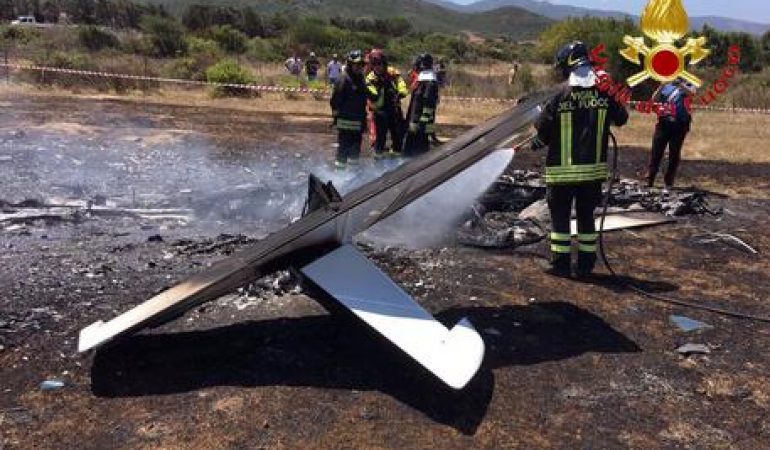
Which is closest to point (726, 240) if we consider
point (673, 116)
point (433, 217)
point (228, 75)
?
point (673, 116)

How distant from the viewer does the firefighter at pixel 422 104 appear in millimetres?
9312

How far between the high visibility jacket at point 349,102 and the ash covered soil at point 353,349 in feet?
4.99

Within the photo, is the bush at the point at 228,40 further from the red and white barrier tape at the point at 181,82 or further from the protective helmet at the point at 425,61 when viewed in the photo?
the protective helmet at the point at 425,61

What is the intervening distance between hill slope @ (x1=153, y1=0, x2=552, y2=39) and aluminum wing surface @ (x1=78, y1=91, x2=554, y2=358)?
116 m

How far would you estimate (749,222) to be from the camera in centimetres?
775

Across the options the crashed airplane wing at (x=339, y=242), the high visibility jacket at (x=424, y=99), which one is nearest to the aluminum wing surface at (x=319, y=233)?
the crashed airplane wing at (x=339, y=242)

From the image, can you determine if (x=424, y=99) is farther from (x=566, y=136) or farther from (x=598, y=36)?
(x=598, y=36)

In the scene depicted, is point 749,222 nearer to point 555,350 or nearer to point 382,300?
point 555,350

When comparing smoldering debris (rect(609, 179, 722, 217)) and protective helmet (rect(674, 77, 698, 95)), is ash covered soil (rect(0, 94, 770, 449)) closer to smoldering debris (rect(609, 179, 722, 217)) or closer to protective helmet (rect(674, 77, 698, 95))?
smoldering debris (rect(609, 179, 722, 217))

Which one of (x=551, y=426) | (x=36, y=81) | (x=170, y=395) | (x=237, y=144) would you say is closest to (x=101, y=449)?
(x=170, y=395)

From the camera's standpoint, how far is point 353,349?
4.18 meters

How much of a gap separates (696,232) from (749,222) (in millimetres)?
967

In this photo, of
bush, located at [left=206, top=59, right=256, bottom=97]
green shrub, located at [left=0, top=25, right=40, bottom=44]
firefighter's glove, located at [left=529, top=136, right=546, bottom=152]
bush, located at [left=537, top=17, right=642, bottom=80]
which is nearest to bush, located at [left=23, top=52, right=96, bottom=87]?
bush, located at [left=206, top=59, right=256, bottom=97]

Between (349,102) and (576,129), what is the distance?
3914mm
